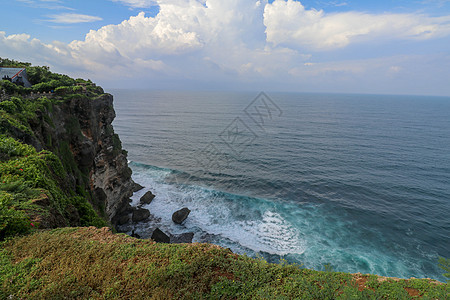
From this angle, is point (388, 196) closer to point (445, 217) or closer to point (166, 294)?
point (445, 217)

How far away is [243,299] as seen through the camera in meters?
7.84

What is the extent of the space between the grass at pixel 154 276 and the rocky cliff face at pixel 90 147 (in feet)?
33.3

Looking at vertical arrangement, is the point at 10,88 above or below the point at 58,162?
above

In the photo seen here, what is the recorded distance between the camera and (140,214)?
105 feet

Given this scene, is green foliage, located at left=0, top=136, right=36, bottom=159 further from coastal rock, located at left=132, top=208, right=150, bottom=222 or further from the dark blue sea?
coastal rock, located at left=132, top=208, right=150, bottom=222

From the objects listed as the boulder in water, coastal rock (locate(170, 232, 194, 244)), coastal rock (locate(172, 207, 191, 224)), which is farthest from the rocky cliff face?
coastal rock (locate(170, 232, 194, 244))

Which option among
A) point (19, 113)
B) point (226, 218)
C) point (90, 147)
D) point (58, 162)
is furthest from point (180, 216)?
point (19, 113)

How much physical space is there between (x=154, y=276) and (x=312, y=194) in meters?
34.1

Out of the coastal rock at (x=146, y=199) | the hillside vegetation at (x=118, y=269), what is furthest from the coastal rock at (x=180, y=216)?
the hillside vegetation at (x=118, y=269)

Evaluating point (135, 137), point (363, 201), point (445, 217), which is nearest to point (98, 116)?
point (135, 137)

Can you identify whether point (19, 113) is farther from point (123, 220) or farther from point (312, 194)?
point (312, 194)

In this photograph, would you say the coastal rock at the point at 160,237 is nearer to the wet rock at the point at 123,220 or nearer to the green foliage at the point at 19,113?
the wet rock at the point at 123,220

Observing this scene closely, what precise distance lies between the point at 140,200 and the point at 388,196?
139 ft

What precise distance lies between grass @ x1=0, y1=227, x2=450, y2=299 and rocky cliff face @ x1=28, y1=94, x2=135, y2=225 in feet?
33.3
